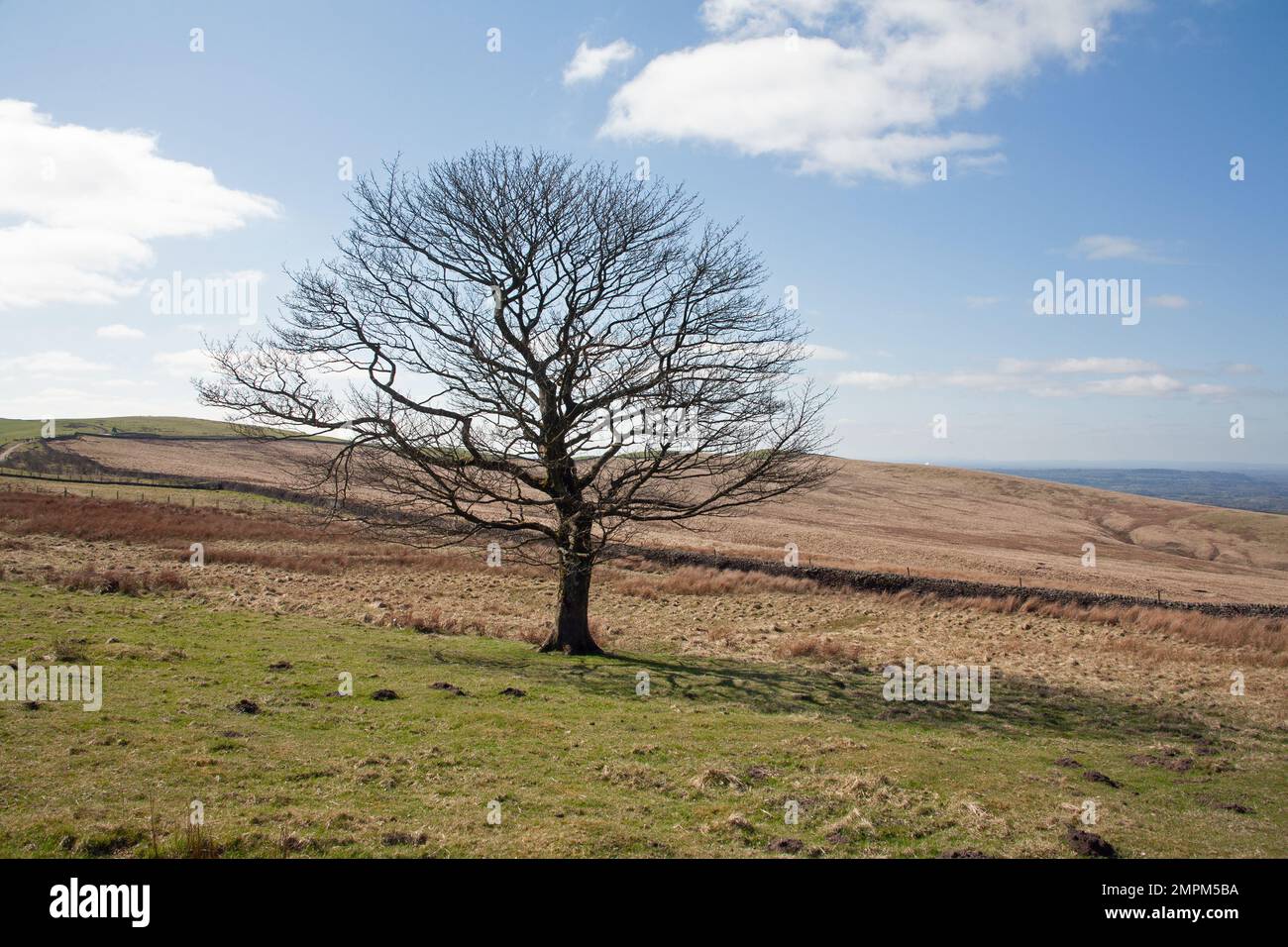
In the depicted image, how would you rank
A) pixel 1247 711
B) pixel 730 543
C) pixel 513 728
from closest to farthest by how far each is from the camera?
pixel 513 728 → pixel 1247 711 → pixel 730 543

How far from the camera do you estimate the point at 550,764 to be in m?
11.1

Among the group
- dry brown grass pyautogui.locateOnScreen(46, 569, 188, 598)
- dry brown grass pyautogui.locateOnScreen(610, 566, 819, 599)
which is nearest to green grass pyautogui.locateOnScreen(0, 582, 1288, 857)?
dry brown grass pyautogui.locateOnScreen(46, 569, 188, 598)

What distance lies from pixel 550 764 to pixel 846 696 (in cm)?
896

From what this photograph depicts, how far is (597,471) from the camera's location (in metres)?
20.3

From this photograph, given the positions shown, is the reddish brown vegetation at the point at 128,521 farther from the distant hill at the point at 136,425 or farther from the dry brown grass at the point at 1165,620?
the distant hill at the point at 136,425

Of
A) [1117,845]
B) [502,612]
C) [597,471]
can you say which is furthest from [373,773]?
[502,612]

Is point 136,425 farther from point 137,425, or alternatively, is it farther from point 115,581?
point 115,581

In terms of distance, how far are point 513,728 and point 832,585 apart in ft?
75.7

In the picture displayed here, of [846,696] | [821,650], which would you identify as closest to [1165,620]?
[821,650]

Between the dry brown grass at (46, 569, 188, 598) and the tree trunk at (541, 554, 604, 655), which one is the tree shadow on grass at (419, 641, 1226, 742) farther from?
the dry brown grass at (46, 569, 188, 598)

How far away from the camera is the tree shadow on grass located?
51.1 ft

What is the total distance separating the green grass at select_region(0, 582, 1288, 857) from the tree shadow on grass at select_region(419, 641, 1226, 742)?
11 cm
